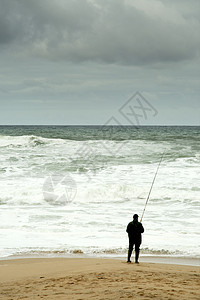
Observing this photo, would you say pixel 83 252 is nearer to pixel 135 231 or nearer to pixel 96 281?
pixel 135 231

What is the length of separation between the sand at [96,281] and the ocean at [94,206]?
1.61 metres

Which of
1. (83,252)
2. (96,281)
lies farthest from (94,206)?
(96,281)

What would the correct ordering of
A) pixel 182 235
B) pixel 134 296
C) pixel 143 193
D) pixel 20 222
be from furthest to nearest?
pixel 143 193
pixel 20 222
pixel 182 235
pixel 134 296

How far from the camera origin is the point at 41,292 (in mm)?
5645

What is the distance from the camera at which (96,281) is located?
6.07 metres

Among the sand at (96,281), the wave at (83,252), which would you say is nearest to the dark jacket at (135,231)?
the sand at (96,281)

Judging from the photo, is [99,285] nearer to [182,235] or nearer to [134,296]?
[134,296]

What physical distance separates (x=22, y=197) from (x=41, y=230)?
5140mm

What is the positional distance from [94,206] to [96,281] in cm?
885

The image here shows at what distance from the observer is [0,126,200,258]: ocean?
Result: 9875 mm

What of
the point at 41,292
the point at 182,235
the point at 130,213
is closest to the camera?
the point at 41,292

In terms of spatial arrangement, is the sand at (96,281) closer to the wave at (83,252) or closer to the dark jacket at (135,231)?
the dark jacket at (135,231)

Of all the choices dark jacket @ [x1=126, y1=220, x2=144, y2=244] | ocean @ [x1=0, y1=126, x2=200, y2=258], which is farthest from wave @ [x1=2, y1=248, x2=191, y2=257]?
dark jacket @ [x1=126, y1=220, x2=144, y2=244]

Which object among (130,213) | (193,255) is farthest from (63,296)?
(130,213)
